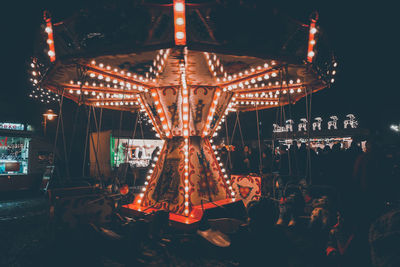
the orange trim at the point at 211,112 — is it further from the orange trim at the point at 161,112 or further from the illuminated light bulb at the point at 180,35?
the illuminated light bulb at the point at 180,35

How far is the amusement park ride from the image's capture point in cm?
274

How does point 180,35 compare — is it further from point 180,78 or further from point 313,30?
point 313,30

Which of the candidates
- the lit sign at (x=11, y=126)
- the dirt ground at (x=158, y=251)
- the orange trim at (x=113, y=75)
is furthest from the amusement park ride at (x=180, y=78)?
the lit sign at (x=11, y=126)

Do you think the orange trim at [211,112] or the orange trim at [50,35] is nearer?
the orange trim at [50,35]

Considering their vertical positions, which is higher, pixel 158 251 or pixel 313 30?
pixel 313 30

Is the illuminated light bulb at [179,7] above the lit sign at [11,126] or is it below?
above

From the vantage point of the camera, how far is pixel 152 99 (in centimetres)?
506

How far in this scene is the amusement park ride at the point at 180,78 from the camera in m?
2.74

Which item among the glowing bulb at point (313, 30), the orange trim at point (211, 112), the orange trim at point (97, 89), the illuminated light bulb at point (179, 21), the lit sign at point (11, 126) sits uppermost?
the glowing bulb at point (313, 30)

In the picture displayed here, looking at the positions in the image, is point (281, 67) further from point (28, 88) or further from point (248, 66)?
point (28, 88)

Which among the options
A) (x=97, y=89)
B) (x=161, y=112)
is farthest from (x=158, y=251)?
(x=97, y=89)

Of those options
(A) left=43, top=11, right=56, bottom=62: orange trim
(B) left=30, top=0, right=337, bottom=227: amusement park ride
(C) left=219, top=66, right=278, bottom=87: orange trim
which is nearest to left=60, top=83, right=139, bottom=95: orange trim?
(B) left=30, top=0, right=337, bottom=227: amusement park ride

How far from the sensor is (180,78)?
174 inches

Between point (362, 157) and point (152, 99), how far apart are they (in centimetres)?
403
